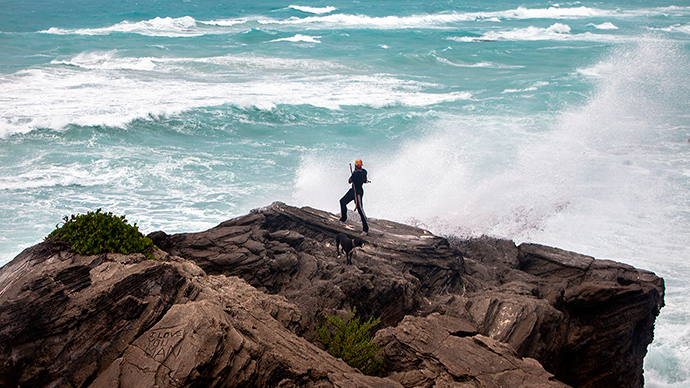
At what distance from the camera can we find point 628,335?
32.2 ft

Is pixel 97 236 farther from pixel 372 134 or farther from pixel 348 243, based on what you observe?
pixel 372 134

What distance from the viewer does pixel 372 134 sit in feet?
85.9

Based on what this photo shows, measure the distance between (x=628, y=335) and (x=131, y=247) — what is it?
8.91m

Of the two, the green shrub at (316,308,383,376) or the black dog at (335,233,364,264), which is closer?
the green shrub at (316,308,383,376)

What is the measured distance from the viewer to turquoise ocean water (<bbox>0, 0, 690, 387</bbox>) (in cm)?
1666

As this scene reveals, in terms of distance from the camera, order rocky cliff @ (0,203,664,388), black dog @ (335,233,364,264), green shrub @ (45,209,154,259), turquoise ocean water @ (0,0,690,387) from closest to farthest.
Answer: rocky cliff @ (0,203,664,388), green shrub @ (45,209,154,259), black dog @ (335,233,364,264), turquoise ocean water @ (0,0,690,387)

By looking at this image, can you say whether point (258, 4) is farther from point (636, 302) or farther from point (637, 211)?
point (636, 302)

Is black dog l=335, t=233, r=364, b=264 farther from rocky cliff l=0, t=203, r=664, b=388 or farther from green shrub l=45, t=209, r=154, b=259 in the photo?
green shrub l=45, t=209, r=154, b=259

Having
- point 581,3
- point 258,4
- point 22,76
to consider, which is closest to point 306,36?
point 22,76

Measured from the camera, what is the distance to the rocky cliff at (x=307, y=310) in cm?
559

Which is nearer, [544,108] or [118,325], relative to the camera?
[118,325]

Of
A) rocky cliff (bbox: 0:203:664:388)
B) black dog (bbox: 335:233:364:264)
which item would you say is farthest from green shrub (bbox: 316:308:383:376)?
black dog (bbox: 335:233:364:264)

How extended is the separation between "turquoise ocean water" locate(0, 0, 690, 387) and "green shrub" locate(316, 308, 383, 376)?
24.9 feet

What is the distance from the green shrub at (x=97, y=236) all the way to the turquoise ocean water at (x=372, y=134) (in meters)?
8.07
